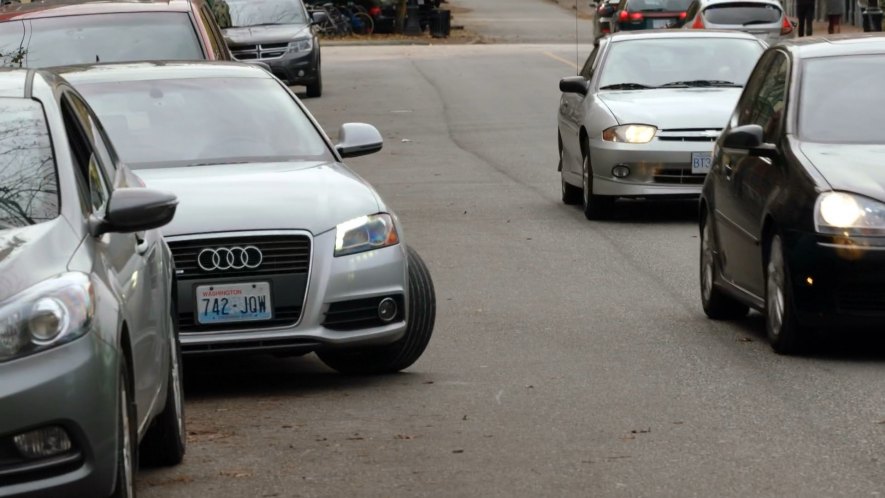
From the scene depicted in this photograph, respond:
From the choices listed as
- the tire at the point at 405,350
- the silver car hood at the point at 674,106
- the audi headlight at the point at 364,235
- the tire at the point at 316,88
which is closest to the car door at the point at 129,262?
the audi headlight at the point at 364,235

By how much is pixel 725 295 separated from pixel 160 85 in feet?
10.7

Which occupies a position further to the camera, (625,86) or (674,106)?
(625,86)

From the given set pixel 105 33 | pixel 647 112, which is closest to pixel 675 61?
pixel 647 112

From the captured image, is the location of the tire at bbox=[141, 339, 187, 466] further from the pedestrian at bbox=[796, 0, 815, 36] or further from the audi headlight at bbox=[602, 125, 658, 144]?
the pedestrian at bbox=[796, 0, 815, 36]

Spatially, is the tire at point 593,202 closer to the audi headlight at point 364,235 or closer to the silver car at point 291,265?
the silver car at point 291,265

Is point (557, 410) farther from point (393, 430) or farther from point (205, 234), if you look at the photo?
point (205, 234)

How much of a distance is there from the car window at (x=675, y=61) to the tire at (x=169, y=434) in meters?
10.5

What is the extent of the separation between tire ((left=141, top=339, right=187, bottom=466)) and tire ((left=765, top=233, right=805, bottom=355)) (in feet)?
10.9

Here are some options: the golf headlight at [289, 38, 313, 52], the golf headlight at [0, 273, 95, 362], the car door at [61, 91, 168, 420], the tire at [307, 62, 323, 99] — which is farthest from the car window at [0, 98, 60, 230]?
the tire at [307, 62, 323, 99]

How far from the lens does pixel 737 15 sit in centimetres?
3422

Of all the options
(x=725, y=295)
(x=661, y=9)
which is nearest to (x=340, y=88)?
(x=661, y=9)

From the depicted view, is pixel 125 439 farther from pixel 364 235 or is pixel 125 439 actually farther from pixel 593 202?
pixel 593 202

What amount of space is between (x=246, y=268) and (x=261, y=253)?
0.31ft

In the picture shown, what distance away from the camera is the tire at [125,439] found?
566 centimetres
